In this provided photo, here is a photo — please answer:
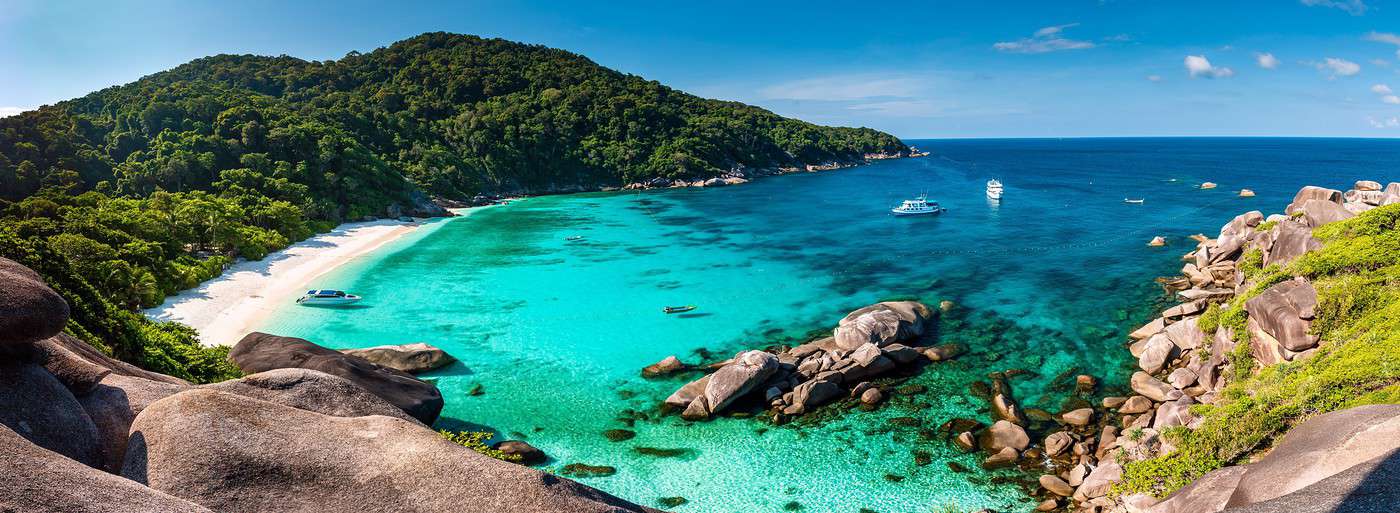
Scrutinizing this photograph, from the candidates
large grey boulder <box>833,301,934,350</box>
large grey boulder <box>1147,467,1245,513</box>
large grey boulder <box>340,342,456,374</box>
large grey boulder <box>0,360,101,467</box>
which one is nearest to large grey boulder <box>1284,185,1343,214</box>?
large grey boulder <box>833,301,934,350</box>

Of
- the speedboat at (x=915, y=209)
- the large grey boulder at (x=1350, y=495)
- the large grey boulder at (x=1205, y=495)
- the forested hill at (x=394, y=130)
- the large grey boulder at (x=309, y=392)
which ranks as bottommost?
the large grey boulder at (x=1205, y=495)

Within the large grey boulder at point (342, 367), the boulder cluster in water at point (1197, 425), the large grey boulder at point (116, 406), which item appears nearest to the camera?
the large grey boulder at point (116, 406)

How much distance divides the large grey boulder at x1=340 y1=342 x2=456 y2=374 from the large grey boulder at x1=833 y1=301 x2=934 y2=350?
67.1ft

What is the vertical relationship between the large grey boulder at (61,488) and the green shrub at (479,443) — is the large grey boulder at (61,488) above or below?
above

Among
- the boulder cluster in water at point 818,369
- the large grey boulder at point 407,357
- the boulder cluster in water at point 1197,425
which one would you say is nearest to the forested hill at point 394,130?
the large grey boulder at point 407,357

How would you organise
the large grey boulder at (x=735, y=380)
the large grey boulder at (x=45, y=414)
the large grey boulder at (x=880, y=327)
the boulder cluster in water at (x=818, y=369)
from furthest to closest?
1. the large grey boulder at (x=880, y=327)
2. the boulder cluster in water at (x=818, y=369)
3. the large grey boulder at (x=735, y=380)
4. the large grey boulder at (x=45, y=414)

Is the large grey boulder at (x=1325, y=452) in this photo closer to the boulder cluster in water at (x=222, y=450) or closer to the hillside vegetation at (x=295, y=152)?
the boulder cluster in water at (x=222, y=450)

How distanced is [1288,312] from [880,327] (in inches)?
607

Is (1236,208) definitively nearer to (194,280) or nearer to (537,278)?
(537,278)

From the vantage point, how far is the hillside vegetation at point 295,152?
35.3m

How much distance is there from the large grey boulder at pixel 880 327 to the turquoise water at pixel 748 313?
2264 mm

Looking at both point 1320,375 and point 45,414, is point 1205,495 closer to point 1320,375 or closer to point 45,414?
point 1320,375

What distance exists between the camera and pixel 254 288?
43.8 meters

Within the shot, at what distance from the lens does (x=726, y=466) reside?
72.5ft
